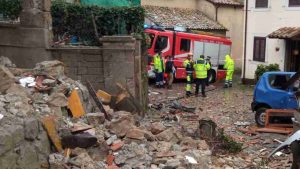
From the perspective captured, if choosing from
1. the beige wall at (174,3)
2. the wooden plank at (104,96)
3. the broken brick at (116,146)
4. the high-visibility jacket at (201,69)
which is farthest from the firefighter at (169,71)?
the broken brick at (116,146)

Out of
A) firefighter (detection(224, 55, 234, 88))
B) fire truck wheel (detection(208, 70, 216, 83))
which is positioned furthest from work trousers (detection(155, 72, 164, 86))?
fire truck wheel (detection(208, 70, 216, 83))

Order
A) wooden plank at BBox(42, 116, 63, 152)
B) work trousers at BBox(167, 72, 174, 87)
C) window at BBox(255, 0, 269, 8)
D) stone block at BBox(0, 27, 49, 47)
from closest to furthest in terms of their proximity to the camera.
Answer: wooden plank at BBox(42, 116, 63, 152) → stone block at BBox(0, 27, 49, 47) → work trousers at BBox(167, 72, 174, 87) → window at BBox(255, 0, 269, 8)

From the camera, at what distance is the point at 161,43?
22.9 m

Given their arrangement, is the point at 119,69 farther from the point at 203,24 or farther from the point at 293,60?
the point at 203,24

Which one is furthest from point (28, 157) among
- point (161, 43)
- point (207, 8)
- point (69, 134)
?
point (207, 8)

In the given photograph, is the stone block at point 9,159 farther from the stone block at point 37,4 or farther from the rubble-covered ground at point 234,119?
the stone block at point 37,4

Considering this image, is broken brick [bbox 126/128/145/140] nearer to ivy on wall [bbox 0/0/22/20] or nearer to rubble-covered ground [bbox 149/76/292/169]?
rubble-covered ground [bbox 149/76/292/169]

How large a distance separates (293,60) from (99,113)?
52.4ft

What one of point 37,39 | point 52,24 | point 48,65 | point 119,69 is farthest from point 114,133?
point 52,24

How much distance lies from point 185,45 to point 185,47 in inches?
4.0

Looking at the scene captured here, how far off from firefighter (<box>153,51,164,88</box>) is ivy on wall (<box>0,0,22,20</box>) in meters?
9.79

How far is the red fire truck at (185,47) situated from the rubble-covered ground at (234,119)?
2.68 feet

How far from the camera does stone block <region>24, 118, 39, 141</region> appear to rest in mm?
7023

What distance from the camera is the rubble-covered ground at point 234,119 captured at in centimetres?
972
